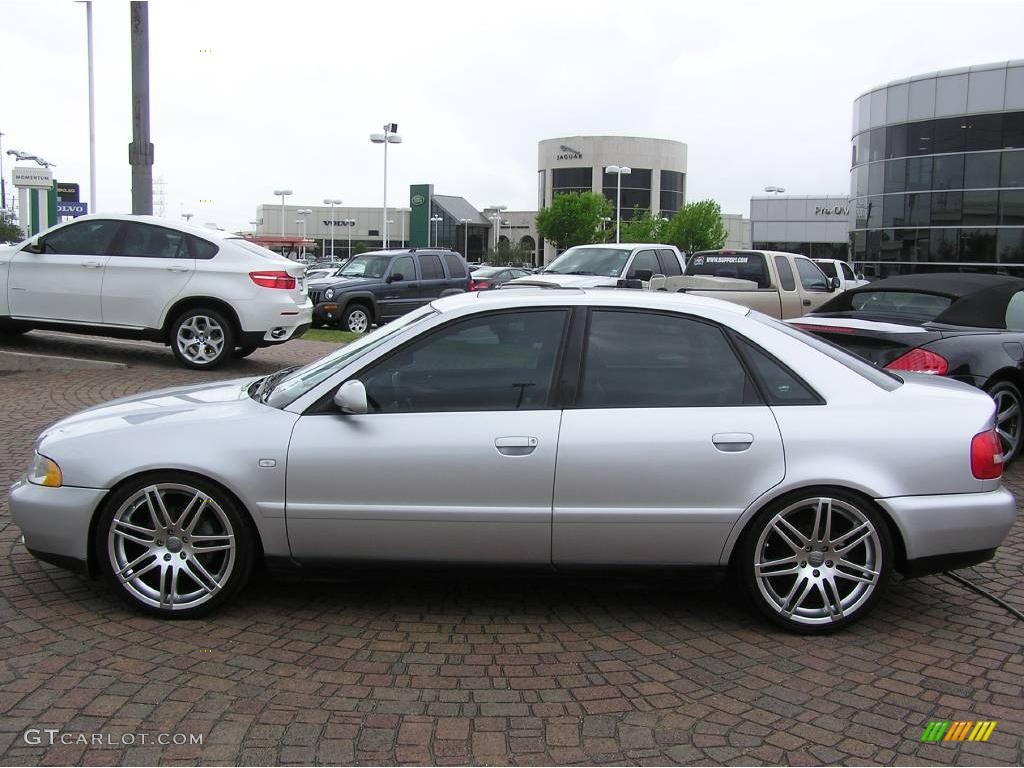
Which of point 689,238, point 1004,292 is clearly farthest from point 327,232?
point 1004,292

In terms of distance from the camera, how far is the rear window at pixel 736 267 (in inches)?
584

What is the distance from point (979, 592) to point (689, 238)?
73.4m

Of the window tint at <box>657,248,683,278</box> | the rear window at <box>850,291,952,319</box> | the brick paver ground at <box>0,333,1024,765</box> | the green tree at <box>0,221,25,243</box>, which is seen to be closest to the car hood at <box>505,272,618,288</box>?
the window tint at <box>657,248,683,278</box>

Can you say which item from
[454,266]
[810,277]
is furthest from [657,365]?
[454,266]

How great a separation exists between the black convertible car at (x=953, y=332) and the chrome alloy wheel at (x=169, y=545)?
15.6ft

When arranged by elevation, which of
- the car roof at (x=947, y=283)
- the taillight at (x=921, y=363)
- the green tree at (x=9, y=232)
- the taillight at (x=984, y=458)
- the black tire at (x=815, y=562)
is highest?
the green tree at (x=9, y=232)

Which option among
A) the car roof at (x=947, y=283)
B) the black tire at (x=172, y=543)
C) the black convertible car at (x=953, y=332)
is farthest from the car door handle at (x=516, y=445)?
the car roof at (x=947, y=283)

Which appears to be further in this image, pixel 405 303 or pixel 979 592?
pixel 405 303

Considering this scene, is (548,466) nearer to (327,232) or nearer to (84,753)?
(84,753)

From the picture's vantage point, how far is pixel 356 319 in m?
18.2

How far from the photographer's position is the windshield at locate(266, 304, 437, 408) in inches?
172

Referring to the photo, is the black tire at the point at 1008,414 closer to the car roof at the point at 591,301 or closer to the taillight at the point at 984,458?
the taillight at the point at 984,458

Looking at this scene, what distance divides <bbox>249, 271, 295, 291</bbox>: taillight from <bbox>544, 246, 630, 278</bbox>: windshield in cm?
561

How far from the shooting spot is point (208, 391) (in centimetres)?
485
